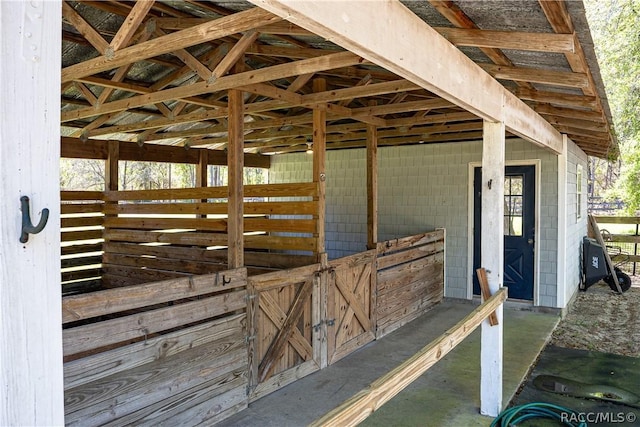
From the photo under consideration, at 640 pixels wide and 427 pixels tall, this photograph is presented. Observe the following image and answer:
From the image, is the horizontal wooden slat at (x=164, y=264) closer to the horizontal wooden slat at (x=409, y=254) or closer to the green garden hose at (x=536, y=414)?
the horizontal wooden slat at (x=409, y=254)

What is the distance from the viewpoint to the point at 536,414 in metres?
3.58

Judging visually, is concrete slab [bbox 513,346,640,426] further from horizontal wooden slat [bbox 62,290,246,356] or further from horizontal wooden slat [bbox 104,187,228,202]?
horizontal wooden slat [bbox 104,187,228,202]

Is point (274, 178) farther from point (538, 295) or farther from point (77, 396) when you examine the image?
point (77, 396)

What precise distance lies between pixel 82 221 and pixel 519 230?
6163mm

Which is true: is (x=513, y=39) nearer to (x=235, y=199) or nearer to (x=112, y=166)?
(x=235, y=199)

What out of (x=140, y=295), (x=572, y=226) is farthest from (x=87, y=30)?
(x=572, y=226)

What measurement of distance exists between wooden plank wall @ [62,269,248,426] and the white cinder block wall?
4744 mm

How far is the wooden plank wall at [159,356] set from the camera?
253cm

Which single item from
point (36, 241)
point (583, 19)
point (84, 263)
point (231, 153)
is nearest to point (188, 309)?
point (231, 153)

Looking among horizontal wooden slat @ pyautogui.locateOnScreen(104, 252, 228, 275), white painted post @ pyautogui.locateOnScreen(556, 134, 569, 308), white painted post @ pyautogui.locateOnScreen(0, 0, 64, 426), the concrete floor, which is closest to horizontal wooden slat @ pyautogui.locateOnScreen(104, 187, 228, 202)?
horizontal wooden slat @ pyautogui.locateOnScreen(104, 252, 228, 275)

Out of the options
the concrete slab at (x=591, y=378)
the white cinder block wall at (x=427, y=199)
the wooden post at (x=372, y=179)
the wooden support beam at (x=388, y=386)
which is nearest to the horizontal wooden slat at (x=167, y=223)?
the wooden post at (x=372, y=179)

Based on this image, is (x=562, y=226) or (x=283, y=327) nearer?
(x=283, y=327)

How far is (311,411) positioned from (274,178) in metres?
6.29

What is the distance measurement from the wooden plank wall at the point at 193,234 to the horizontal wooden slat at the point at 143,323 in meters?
0.93
